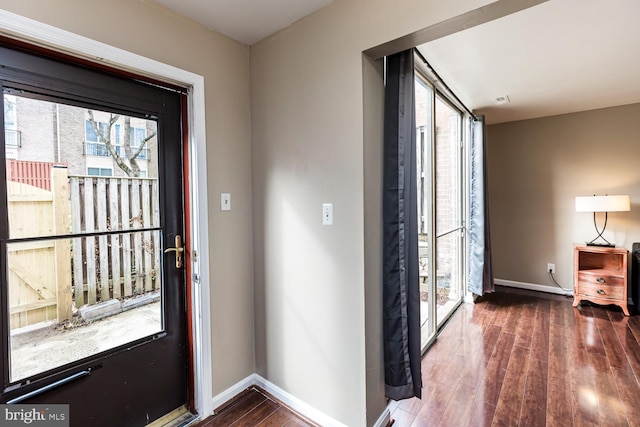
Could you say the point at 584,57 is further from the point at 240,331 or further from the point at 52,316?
the point at 52,316

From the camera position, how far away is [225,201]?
195cm

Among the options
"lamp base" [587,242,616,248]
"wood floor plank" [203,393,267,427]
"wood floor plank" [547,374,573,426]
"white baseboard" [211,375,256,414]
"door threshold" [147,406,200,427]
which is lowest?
"wood floor plank" [547,374,573,426]

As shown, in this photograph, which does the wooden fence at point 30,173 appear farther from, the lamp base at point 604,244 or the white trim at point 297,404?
the lamp base at point 604,244

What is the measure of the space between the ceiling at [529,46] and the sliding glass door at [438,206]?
0.91ft

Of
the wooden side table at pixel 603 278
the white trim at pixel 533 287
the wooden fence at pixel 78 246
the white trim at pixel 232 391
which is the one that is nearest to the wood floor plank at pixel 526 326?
the wooden side table at pixel 603 278

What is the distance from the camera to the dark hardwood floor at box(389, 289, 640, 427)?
5.93 feet

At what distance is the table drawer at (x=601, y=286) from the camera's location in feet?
10.9

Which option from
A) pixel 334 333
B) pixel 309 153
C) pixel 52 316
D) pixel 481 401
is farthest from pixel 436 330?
pixel 52 316

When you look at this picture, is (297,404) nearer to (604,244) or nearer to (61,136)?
(61,136)

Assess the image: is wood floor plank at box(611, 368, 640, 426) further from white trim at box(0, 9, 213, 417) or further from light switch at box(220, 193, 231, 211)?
light switch at box(220, 193, 231, 211)

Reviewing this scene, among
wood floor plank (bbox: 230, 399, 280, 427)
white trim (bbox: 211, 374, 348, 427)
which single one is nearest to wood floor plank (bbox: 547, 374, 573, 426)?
white trim (bbox: 211, 374, 348, 427)

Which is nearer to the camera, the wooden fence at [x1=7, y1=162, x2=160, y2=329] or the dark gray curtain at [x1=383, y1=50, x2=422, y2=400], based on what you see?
the wooden fence at [x1=7, y1=162, x2=160, y2=329]

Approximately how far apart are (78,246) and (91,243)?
5cm

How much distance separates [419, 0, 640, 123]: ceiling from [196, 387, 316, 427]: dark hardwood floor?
8.51 ft
